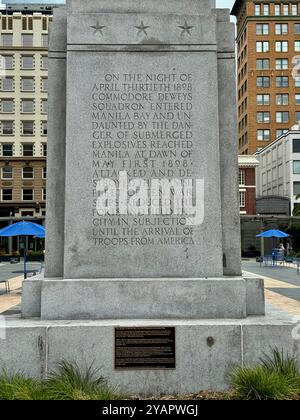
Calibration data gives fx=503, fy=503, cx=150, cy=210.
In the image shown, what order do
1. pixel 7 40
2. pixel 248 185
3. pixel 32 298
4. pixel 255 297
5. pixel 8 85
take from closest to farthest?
pixel 32 298, pixel 255 297, pixel 248 185, pixel 8 85, pixel 7 40

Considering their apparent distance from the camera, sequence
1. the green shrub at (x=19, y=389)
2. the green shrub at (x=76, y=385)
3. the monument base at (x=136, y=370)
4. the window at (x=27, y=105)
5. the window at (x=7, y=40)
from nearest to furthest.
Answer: the green shrub at (x=19, y=389) < the green shrub at (x=76, y=385) < the monument base at (x=136, y=370) < the window at (x=27, y=105) < the window at (x=7, y=40)

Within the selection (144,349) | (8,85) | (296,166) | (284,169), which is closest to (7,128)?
(8,85)

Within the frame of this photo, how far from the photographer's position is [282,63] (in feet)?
325

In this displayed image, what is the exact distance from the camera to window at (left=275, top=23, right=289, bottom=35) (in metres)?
99.4

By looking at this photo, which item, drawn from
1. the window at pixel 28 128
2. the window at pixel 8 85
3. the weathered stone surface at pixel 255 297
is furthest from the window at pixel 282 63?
the weathered stone surface at pixel 255 297

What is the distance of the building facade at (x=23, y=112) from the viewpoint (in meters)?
74.2

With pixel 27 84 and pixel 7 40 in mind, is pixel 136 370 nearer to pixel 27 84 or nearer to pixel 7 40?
pixel 27 84

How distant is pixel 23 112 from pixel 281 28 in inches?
2182

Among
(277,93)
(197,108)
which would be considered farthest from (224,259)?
(277,93)

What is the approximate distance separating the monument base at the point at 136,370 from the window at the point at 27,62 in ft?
242

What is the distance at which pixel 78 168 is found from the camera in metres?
7.19

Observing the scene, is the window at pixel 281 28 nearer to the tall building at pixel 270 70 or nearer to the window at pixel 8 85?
the tall building at pixel 270 70

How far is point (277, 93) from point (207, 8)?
9689cm

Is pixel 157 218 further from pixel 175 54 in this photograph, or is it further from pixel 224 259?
pixel 175 54
